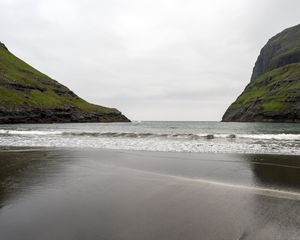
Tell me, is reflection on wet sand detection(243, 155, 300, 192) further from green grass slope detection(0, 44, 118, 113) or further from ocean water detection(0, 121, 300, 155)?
green grass slope detection(0, 44, 118, 113)

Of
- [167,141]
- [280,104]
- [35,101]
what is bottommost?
[167,141]

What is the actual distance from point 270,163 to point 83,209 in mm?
11821

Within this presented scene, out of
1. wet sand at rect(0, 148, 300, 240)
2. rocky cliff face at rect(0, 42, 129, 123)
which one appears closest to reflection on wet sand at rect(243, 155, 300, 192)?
wet sand at rect(0, 148, 300, 240)

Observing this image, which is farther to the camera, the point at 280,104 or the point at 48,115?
the point at 280,104

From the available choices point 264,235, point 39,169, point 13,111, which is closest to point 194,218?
point 264,235

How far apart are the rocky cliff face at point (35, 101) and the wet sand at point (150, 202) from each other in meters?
115

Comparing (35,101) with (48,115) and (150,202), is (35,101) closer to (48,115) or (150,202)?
(48,115)

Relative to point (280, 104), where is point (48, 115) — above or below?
below

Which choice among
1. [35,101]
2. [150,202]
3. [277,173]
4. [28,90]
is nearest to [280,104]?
[35,101]

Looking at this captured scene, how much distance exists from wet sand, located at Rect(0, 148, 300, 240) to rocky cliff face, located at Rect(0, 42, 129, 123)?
11493 centimetres

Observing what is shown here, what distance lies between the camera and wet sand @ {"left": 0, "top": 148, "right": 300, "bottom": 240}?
5.66 metres

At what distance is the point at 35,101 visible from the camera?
139 m

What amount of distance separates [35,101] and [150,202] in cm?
14507

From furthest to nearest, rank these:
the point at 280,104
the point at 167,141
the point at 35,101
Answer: the point at 280,104, the point at 35,101, the point at 167,141
